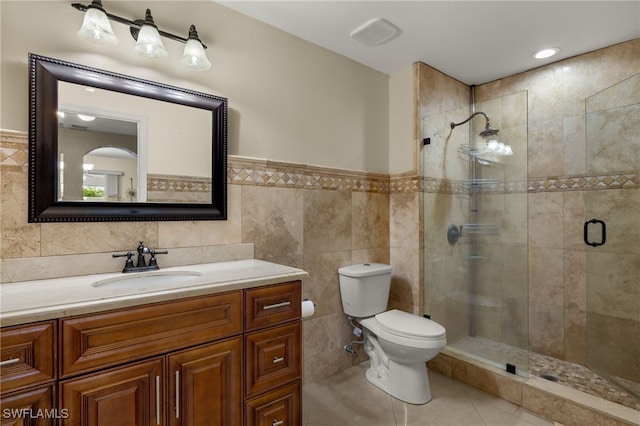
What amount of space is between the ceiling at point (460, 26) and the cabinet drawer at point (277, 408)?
207 centimetres

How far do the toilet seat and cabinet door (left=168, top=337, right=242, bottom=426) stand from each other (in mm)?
1083

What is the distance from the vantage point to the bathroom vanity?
2.97ft

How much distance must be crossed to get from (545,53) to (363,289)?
224 centimetres

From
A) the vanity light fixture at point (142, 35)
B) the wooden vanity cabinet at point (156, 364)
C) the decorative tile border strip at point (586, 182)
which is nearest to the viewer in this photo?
the wooden vanity cabinet at point (156, 364)

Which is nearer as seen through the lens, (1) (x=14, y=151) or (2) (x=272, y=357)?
(1) (x=14, y=151)

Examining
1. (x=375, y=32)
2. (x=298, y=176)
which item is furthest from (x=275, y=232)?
(x=375, y=32)

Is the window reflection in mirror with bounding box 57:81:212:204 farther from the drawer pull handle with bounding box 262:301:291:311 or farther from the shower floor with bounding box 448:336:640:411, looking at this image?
the shower floor with bounding box 448:336:640:411

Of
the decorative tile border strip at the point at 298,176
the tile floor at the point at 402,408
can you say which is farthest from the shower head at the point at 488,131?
the tile floor at the point at 402,408

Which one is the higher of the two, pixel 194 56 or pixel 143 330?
pixel 194 56

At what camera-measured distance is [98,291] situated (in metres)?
1.11

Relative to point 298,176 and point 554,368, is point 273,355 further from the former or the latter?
point 554,368

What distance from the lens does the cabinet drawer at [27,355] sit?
0.86 meters

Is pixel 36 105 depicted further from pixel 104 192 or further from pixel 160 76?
pixel 160 76

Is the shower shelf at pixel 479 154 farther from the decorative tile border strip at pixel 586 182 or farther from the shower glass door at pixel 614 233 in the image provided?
the shower glass door at pixel 614 233
